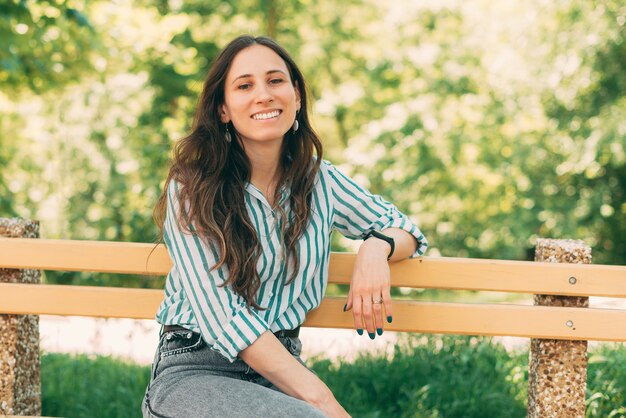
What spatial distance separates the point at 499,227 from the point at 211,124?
9190 millimetres

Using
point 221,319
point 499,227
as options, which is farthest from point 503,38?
point 221,319

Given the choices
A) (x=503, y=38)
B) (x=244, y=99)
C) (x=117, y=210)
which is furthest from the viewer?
(x=503, y=38)

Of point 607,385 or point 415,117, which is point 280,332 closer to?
point 607,385

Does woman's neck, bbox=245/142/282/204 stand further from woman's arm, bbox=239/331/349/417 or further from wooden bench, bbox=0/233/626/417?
woman's arm, bbox=239/331/349/417

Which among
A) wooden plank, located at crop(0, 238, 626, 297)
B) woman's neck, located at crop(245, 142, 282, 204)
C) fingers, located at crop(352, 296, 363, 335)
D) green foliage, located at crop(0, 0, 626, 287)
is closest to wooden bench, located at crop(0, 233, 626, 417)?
wooden plank, located at crop(0, 238, 626, 297)

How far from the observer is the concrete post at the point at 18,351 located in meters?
2.89

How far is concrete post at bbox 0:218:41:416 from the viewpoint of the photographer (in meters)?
2.89

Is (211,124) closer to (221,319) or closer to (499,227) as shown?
(221,319)

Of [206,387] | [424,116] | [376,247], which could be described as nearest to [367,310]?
[376,247]

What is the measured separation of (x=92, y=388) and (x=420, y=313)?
1608 millimetres

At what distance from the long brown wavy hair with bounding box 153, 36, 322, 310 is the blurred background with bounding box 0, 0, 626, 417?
5.27 metres

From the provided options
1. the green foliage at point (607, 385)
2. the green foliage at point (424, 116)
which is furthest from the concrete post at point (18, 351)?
the green foliage at point (424, 116)

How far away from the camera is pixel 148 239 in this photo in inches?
307

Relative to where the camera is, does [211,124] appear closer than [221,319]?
No
